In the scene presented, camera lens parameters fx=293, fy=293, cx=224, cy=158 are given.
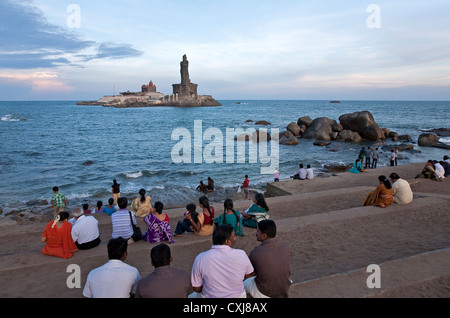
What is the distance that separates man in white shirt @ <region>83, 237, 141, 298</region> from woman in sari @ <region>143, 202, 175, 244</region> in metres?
2.73

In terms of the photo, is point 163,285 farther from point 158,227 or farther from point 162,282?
point 158,227

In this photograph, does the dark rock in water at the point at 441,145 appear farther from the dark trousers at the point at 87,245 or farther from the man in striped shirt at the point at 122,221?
the dark trousers at the point at 87,245

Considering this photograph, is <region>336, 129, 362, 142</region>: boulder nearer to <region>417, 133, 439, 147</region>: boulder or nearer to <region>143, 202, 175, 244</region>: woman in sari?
<region>417, 133, 439, 147</region>: boulder

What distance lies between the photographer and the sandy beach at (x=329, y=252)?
468 cm

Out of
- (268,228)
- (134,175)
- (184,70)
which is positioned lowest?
(134,175)

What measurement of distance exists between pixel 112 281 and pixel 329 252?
15.2ft

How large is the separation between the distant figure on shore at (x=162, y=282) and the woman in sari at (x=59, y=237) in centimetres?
338

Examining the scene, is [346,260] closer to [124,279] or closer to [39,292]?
[124,279]

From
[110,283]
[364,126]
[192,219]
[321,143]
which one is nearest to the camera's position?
[110,283]

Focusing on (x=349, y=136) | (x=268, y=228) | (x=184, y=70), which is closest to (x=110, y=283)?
(x=268, y=228)

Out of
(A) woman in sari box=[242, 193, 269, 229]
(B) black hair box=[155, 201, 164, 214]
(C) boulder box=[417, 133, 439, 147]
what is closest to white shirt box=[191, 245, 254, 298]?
(B) black hair box=[155, 201, 164, 214]

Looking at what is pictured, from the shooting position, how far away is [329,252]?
637cm
